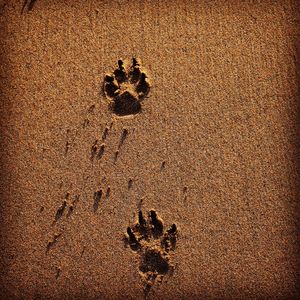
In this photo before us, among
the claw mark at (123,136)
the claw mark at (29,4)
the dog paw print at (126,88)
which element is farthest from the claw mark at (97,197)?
the claw mark at (29,4)

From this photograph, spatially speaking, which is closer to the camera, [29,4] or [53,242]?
[53,242]

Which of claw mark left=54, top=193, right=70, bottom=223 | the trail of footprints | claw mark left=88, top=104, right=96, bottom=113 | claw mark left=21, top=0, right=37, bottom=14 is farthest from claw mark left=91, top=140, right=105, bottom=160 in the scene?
claw mark left=21, top=0, right=37, bottom=14

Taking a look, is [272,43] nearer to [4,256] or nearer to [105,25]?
[105,25]

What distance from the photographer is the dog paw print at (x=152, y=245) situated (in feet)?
5.80

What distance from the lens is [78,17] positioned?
6.29 ft

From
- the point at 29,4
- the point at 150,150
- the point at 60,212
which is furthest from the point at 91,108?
the point at 29,4

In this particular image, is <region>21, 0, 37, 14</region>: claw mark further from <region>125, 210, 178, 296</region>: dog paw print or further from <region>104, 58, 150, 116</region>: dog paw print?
<region>125, 210, 178, 296</region>: dog paw print

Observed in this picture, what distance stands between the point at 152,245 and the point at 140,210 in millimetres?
194

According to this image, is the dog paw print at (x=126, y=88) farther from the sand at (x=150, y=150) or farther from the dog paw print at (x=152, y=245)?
the dog paw print at (x=152, y=245)

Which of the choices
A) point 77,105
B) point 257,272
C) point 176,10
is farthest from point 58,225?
point 176,10

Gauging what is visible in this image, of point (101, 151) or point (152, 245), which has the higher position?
point (101, 151)

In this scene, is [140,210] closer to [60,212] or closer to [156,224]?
[156,224]

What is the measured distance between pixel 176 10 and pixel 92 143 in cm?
89

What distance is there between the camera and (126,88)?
186 cm
